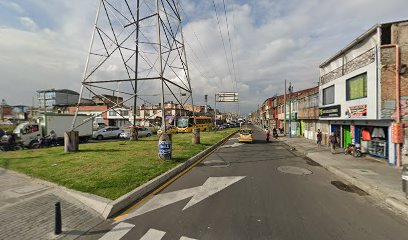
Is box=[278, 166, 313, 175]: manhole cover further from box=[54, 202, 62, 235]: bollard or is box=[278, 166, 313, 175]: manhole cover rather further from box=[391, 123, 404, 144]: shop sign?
box=[54, 202, 62, 235]: bollard

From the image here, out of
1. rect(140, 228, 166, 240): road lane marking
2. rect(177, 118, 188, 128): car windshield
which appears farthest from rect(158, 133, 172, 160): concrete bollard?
rect(177, 118, 188, 128): car windshield

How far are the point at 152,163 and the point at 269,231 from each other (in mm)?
6858

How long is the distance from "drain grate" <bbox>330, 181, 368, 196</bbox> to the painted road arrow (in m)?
3.90

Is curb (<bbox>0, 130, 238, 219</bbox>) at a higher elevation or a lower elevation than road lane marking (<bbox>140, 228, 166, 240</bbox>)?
higher

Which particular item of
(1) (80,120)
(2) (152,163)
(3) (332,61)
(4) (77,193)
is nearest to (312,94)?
(3) (332,61)

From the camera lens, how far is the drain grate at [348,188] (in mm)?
7440

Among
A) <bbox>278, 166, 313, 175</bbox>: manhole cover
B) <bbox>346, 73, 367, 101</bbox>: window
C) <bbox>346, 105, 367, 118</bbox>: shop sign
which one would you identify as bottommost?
<bbox>278, 166, 313, 175</bbox>: manhole cover

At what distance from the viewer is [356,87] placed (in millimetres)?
14156

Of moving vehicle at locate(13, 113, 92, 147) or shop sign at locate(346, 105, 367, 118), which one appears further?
moving vehicle at locate(13, 113, 92, 147)

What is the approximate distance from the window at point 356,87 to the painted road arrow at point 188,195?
10.9 metres

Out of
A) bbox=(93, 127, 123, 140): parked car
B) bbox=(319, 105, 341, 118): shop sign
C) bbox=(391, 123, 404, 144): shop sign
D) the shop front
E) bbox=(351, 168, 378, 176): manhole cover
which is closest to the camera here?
bbox=(351, 168, 378, 176): manhole cover

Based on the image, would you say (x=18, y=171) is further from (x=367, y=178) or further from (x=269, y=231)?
(x=367, y=178)

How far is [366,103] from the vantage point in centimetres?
1262

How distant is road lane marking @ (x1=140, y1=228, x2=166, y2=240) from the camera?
4.22m
